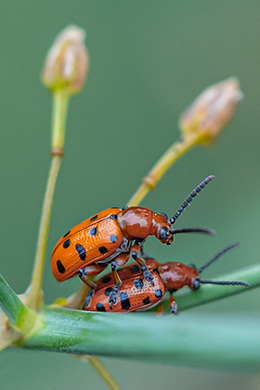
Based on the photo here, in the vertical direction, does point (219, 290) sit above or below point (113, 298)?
below

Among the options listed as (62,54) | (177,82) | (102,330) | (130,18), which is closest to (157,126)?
(177,82)

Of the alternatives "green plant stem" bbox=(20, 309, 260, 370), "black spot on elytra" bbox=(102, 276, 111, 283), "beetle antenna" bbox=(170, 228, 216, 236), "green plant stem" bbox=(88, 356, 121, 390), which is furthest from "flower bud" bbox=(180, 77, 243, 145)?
"green plant stem" bbox=(20, 309, 260, 370)

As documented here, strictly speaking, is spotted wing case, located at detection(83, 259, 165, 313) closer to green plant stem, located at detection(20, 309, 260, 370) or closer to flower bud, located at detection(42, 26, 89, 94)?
green plant stem, located at detection(20, 309, 260, 370)

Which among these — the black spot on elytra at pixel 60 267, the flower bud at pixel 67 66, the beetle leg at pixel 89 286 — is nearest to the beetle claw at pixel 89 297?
the beetle leg at pixel 89 286

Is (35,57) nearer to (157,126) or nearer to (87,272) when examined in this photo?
(157,126)

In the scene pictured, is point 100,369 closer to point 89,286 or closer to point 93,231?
point 89,286

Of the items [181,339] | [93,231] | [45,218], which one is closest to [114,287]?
[93,231]

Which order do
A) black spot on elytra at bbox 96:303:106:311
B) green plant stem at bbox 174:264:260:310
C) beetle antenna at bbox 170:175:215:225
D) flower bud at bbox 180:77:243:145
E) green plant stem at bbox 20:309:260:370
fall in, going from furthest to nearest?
flower bud at bbox 180:77:243:145 → beetle antenna at bbox 170:175:215:225 → black spot on elytra at bbox 96:303:106:311 → green plant stem at bbox 174:264:260:310 → green plant stem at bbox 20:309:260:370
